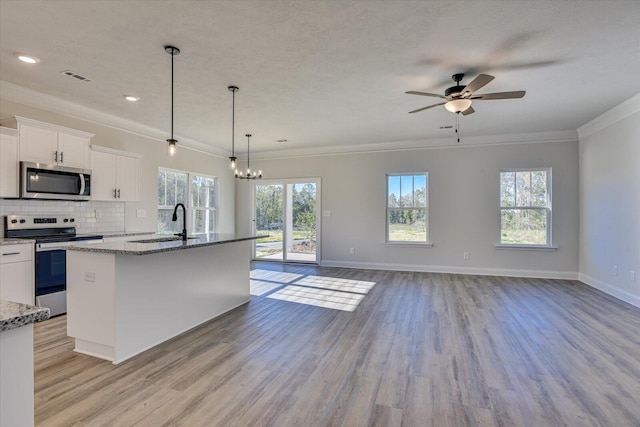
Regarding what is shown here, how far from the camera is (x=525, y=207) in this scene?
6184 mm

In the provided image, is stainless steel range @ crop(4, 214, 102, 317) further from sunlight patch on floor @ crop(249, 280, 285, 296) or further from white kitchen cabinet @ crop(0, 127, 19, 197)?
sunlight patch on floor @ crop(249, 280, 285, 296)

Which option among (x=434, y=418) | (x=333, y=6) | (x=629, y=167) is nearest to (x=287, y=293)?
(x=434, y=418)

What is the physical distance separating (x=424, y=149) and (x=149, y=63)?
5.21 meters

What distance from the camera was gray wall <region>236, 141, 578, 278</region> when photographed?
5996 mm

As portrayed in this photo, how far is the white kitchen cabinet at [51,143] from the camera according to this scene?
370 centimetres

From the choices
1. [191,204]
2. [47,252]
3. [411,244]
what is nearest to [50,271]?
[47,252]

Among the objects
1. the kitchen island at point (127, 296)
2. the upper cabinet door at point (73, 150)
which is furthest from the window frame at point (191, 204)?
the kitchen island at point (127, 296)

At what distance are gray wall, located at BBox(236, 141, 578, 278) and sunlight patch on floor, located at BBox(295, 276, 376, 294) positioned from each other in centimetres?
138

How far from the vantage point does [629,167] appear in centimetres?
448

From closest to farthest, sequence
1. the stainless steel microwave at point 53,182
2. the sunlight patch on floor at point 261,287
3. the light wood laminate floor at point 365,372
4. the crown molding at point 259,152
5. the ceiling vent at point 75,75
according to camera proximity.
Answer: the light wood laminate floor at point 365,372 < the ceiling vent at point 75,75 < the stainless steel microwave at point 53,182 < the crown molding at point 259,152 < the sunlight patch on floor at point 261,287

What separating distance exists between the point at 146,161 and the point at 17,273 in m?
2.72

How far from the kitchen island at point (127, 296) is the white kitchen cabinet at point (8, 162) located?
160 cm

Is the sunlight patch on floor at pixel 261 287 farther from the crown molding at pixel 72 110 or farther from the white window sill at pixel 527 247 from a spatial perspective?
the white window sill at pixel 527 247

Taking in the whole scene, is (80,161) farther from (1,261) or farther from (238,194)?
(238,194)
